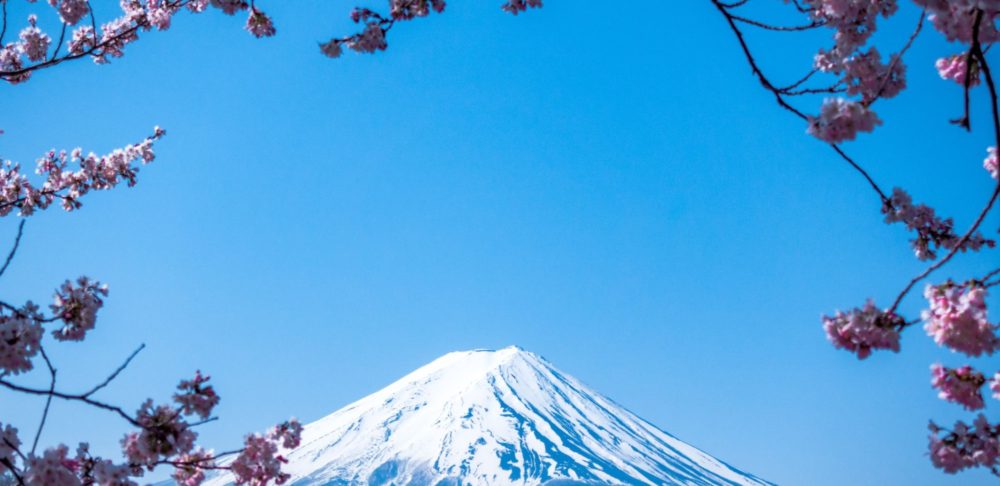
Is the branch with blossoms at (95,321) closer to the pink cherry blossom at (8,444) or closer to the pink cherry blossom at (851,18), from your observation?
the pink cherry blossom at (8,444)

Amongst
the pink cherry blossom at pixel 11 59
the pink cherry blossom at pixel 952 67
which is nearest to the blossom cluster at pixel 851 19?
the pink cherry blossom at pixel 952 67

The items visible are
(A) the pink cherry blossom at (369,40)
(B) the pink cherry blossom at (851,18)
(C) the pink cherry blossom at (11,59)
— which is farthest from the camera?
(C) the pink cherry blossom at (11,59)

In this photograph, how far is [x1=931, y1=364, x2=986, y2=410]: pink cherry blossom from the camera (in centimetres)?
231

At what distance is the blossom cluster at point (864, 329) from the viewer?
2.21 meters

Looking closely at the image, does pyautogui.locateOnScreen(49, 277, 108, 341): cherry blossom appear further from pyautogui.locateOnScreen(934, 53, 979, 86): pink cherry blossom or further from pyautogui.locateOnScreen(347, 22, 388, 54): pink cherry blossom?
pyautogui.locateOnScreen(934, 53, 979, 86): pink cherry blossom

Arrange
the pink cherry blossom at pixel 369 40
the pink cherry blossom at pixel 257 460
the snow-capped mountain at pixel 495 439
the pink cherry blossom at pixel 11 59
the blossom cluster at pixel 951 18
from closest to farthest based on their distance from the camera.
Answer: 1. the blossom cluster at pixel 951 18
2. the pink cherry blossom at pixel 257 460
3. the pink cherry blossom at pixel 369 40
4. the pink cherry blossom at pixel 11 59
5. the snow-capped mountain at pixel 495 439

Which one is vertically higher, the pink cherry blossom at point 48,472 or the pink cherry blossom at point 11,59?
the pink cherry blossom at point 11,59

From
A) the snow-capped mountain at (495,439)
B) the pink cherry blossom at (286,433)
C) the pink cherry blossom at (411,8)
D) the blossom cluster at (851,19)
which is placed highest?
the snow-capped mountain at (495,439)

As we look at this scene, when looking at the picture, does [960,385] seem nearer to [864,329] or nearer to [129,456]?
[864,329]

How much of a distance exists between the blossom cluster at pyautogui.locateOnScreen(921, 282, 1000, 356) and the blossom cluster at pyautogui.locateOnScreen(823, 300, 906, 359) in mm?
106

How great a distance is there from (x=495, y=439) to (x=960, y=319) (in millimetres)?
87896

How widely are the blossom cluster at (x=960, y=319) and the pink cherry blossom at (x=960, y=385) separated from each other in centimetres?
20

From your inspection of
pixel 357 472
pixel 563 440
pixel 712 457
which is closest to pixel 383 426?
pixel 357 472

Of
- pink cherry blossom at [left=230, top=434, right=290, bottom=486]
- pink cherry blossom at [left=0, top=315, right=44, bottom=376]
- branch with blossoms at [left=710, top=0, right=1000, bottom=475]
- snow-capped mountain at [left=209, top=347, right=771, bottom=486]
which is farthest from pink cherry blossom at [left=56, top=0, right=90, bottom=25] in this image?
snow-capped mountain at [left=209, top=347, right=771, bottom=486]
